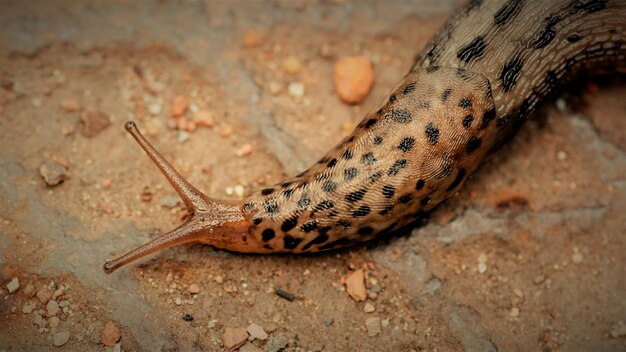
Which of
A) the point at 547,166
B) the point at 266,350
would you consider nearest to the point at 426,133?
the point at 547,166

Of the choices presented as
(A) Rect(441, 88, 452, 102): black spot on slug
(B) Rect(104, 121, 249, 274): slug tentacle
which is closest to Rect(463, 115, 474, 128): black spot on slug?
(A) Rect(441, 88, 452, 102): black spot on slug

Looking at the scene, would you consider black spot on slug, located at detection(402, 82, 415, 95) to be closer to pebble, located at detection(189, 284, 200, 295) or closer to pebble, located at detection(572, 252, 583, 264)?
pebble, located at detection(572, 252, 583, 264)

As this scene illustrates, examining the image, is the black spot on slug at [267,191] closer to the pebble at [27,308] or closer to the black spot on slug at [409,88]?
the black spot on slug at [409,88]

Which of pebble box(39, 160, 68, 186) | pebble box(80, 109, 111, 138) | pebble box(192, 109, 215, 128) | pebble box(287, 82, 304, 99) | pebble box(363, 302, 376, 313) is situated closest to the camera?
pebble box(363, 302, 376, 313)

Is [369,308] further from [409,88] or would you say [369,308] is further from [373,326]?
[409,88]

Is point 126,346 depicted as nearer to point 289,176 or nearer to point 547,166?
point 289,176

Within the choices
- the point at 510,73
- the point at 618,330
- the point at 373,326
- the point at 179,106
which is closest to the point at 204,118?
the point at 179,106
